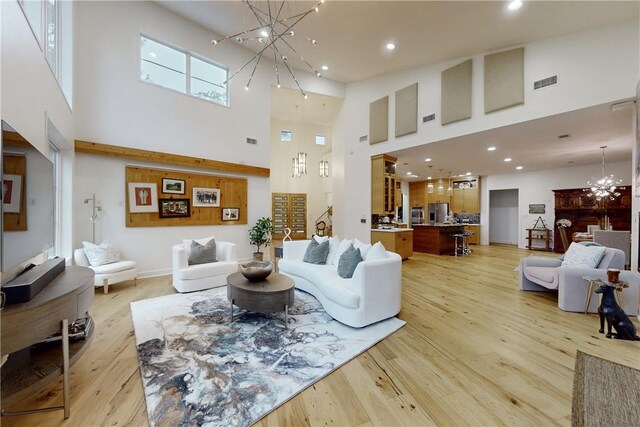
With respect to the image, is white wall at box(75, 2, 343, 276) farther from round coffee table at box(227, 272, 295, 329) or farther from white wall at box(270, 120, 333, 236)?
white wall at box(270, 120, 333, 236)

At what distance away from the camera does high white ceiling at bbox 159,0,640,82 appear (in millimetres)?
3852

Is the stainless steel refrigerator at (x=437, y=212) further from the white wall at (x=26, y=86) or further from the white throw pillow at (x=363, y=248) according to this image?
the white wall at (x=26, y=86)

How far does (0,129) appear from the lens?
1.59 m

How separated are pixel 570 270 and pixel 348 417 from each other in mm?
3859

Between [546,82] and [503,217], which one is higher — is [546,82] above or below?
above

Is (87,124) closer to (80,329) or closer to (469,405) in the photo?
(80,329)

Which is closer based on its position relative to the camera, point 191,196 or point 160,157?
point 160,157

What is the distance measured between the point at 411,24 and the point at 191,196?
583 cm

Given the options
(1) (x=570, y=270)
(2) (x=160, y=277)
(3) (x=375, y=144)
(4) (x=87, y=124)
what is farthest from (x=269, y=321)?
(3) (x=375, y=144)

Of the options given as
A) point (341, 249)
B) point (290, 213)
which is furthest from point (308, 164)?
point (341, 249)

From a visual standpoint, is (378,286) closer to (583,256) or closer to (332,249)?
(332,249)

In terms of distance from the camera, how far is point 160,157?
528 centimetres

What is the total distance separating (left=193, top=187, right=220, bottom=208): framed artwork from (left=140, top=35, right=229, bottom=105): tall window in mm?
2219

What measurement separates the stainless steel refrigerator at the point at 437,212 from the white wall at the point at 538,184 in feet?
4.52
